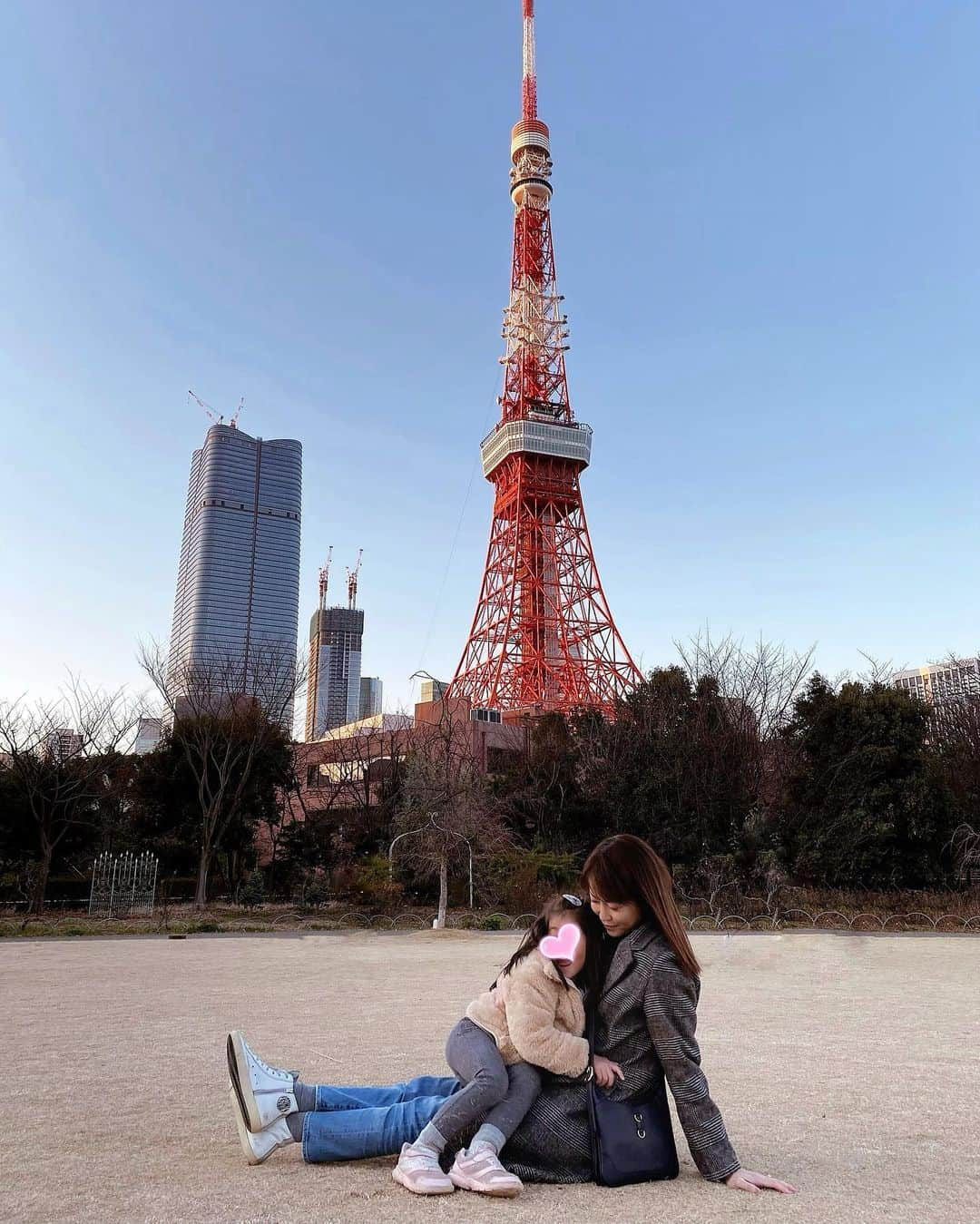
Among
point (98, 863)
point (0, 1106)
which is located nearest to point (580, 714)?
point (98, 863)

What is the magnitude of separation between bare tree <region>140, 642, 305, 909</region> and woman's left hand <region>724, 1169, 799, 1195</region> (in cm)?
1746

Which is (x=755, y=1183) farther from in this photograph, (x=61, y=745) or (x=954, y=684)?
(x=954, y=684)

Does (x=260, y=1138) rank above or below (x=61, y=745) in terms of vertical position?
below

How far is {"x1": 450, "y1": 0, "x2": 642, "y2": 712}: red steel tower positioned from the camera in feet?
123

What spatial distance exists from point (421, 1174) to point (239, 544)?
113170mm

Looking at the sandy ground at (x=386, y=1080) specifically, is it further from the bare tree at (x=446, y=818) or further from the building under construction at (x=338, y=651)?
the building under construction at (x=338, y=651)

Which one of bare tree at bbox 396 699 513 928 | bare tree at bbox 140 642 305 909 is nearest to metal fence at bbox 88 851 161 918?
bare tree at bbox 140 642 305 909

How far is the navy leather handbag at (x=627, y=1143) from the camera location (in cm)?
305

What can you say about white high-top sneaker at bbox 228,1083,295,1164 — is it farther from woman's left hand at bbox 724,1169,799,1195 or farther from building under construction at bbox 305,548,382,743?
building under construction at bbox 305,548,382,743

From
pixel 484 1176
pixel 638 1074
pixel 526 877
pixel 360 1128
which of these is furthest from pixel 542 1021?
pixel 526 877

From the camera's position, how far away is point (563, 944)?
308cm

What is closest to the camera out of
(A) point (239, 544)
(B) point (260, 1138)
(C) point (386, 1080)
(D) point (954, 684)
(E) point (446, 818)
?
(B) point (260, 1138)

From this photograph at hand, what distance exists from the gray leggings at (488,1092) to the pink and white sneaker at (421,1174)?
4.0 inches

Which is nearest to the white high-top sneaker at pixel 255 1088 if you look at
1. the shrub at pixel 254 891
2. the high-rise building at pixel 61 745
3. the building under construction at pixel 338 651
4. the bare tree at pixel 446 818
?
the bare tree at pixel 446 818
